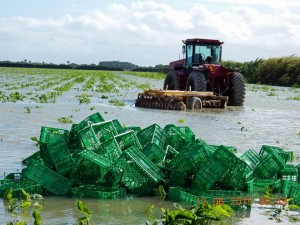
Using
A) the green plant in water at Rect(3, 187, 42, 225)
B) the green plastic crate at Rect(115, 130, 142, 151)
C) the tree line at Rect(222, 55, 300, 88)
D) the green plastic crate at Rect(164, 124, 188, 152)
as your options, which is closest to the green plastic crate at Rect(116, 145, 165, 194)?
the green plastic crate at Rect(115, 130, 142, 151)

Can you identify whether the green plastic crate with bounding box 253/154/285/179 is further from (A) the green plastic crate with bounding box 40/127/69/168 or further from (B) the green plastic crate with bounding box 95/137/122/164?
(A) the green plastic crate with bounding box 40/127/69/168

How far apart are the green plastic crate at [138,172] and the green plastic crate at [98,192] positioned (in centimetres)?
21

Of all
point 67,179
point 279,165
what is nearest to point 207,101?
point 279,165

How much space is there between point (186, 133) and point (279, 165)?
1976 millimetres

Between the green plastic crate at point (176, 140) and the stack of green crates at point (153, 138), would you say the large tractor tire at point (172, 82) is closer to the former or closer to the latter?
the green plastic crate at point (176, 140)

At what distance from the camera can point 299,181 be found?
8453 millimetres

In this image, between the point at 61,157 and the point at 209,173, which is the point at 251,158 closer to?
the point at 209,173

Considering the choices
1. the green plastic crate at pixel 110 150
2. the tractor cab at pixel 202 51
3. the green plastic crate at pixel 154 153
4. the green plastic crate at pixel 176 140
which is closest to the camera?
the green plastic crate at pixel 110 150

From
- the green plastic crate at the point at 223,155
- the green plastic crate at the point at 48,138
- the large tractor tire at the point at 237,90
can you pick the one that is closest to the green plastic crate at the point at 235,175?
the green plastic crate at the point at 223,155

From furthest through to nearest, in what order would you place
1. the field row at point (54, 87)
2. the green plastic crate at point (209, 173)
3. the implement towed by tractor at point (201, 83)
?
the field row at point (54, 87) < the implement towed by tractor at point (201, 83) < the green plastic crate at point (209, 173)

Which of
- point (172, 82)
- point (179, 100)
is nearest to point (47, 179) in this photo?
point (179, 100)

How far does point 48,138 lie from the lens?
8.91 m

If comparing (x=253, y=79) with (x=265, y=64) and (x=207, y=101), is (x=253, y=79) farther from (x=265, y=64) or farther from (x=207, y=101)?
(x=207, y=101)

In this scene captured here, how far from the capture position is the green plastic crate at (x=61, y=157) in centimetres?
779
